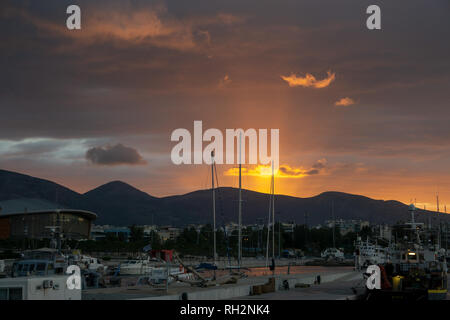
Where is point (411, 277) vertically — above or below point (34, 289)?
below

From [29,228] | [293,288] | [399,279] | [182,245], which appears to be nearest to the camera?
[399,279]

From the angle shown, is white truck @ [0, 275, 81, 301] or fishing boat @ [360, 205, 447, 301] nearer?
white truck @ [0, 275, 81, 301]

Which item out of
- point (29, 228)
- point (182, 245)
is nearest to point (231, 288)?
point (182, 245)

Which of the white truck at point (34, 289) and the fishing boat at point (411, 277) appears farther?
the fishing boat at point (411, 277)

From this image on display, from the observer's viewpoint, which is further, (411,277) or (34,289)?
(411,277)

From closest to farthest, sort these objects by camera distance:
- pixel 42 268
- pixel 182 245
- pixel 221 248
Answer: pixel 42 268
pixel 182 245
pixel 221 248

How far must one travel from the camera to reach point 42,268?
133 feet

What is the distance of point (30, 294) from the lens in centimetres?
2341
